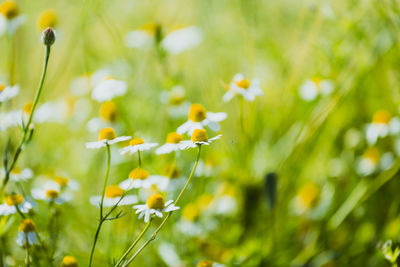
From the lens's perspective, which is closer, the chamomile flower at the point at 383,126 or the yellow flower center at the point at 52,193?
the yellow flower center at the point at 52,193

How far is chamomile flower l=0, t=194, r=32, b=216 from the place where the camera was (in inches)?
19.9

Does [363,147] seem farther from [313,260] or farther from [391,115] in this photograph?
[313,260]

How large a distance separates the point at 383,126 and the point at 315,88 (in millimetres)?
140

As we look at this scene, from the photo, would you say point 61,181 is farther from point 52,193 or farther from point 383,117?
point 383,117

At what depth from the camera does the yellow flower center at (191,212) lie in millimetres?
740

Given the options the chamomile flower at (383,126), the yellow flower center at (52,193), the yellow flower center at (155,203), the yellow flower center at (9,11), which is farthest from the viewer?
the chamomile flower at (383,126)

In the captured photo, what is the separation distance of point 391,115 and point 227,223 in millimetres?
384

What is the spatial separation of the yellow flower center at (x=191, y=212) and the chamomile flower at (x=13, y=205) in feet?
0.94

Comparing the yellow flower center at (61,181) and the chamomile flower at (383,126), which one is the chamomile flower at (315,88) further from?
the yellow flower center at (61,181)

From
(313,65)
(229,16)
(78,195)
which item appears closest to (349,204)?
(313,65)

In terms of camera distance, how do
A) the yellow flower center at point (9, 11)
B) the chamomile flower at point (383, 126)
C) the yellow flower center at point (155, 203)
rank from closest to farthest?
the yellow flower center at point (155, 203)
the yellow flower center at point (9, 11)
the chamomile flower at point (383, 126)

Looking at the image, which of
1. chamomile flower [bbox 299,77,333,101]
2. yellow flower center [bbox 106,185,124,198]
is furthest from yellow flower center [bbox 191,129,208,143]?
chamomile flower [bbox 299,77,333,101]

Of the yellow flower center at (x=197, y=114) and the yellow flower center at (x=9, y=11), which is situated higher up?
the yellow flower center at (x=9, y=11)

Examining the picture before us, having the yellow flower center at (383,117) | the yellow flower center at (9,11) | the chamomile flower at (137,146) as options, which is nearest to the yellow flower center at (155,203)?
the chamomile flower at (137,146)
